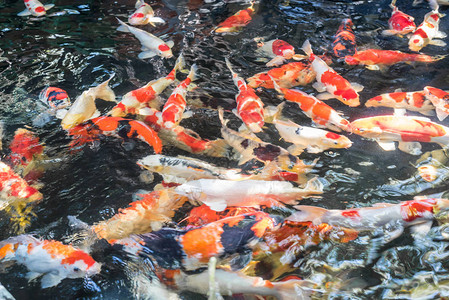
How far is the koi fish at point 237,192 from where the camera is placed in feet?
8.87

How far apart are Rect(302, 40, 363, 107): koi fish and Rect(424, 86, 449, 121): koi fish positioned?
655 mm

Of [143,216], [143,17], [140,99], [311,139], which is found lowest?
[143,216]

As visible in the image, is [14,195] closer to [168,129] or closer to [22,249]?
[22,249]

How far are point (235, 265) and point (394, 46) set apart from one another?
3.83 meters

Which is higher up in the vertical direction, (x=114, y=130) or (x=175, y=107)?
(x=175, y=107)

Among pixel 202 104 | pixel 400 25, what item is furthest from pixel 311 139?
pixel 400 25

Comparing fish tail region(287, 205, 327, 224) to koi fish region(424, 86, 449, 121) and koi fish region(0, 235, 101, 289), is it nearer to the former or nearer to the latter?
koi fish region(0, 235, 101, 289)

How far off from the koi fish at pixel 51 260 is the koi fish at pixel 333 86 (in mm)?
2737

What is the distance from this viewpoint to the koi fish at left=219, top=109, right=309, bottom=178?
10.2 ft

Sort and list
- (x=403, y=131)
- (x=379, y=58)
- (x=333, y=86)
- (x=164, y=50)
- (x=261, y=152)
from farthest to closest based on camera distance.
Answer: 1. (x=164, y=50)
2. (x=379, y=58)
3. (x=333, y=86)
4. (x=403, y=131)
5. (x=261, y=152)

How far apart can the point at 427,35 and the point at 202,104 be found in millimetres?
3016

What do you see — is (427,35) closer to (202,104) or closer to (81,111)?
(202,104)

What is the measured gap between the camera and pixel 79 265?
255 centimetres

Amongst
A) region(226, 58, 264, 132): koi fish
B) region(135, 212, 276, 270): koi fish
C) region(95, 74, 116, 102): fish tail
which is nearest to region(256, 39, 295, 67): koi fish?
region(226, 58, 264, 132): koi fish
